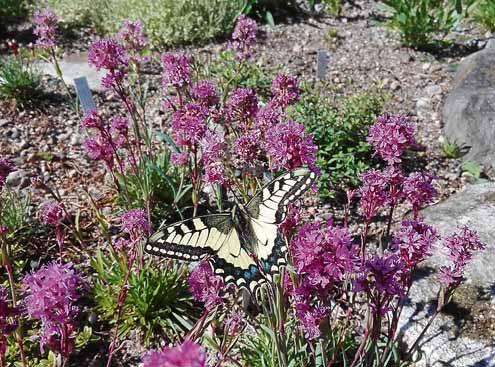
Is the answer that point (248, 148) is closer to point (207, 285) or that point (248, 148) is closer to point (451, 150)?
point (207, 285)

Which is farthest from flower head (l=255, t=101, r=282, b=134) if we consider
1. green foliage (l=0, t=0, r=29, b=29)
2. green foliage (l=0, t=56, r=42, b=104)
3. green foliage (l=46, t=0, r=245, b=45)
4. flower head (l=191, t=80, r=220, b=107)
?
green foliage (l=0, t=0, r=29, b=29)

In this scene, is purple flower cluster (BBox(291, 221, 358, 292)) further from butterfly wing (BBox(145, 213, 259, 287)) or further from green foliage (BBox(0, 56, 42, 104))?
green foliage (BBox(0, 56, 42, 104))

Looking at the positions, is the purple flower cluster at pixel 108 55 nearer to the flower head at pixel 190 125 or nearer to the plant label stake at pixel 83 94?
the flower head at pixel 190 125

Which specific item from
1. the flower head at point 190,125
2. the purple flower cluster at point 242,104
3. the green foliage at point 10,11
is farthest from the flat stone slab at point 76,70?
the flower head at point 190,125

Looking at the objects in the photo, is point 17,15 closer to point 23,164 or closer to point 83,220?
point 23,164

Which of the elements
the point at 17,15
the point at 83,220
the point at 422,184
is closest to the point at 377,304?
the point at 422,184
